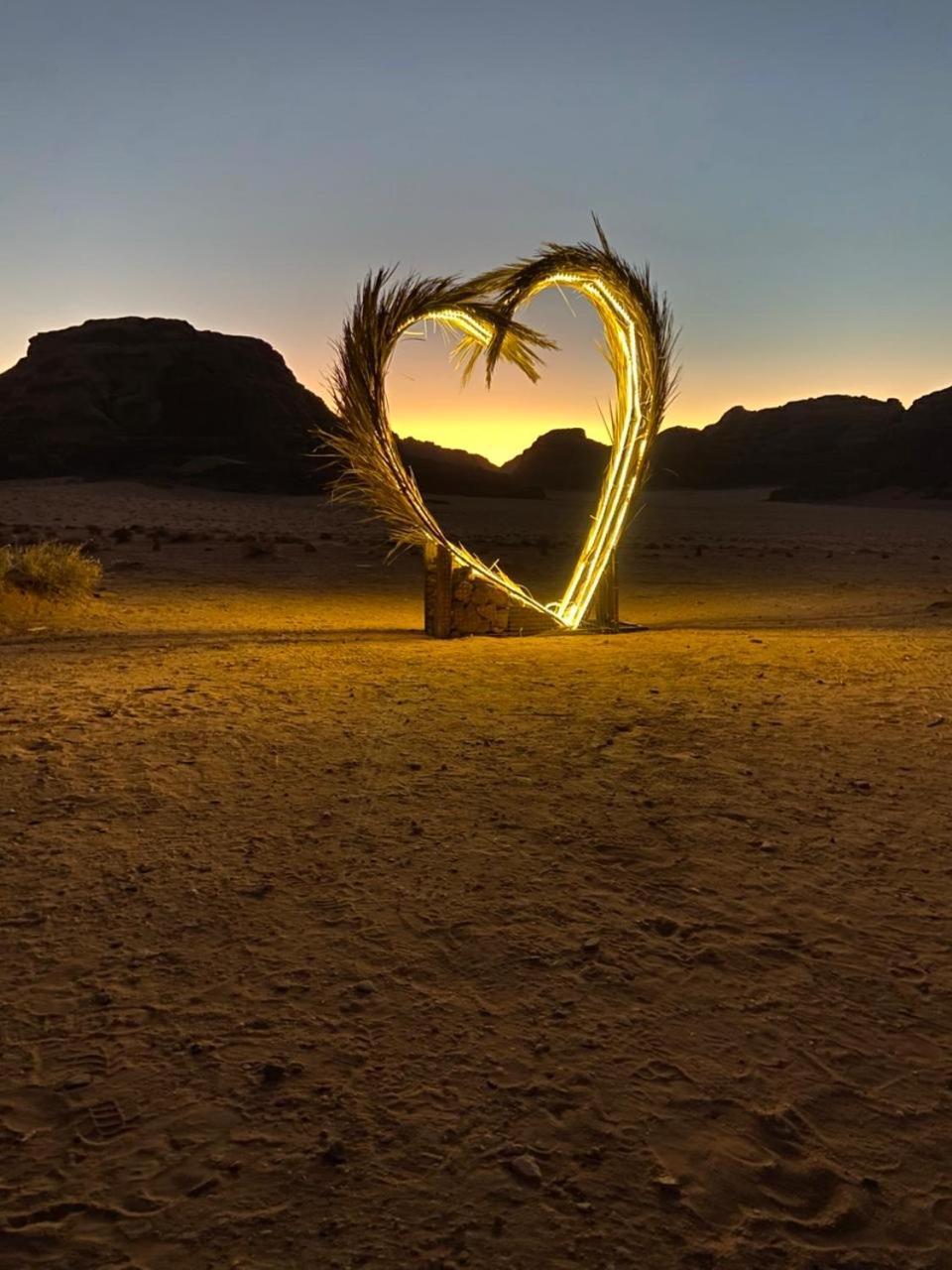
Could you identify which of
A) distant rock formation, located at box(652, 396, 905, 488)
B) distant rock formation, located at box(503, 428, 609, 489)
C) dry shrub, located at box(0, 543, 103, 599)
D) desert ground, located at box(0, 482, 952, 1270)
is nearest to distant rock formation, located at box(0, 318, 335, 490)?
distant rock formation, located at box(503, 428, 609, 489)

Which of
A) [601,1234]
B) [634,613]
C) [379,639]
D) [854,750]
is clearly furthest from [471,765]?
[634,613]

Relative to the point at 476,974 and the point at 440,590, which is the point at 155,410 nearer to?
the point at 440,590

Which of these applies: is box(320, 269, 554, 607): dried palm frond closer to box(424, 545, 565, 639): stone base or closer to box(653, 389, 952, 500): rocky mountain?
box(424, 545, 565, 639): stone base

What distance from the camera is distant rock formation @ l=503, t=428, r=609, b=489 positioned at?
94594 mm

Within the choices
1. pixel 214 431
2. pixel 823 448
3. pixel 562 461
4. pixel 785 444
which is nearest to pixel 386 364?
pixel 214 431

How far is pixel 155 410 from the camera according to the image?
71.0 metres

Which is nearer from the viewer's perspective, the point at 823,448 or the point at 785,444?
the point at 823,448

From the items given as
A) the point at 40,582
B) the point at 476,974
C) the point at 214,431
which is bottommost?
the point at 476,974

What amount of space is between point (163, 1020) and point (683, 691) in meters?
4.60

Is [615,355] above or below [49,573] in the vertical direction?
above

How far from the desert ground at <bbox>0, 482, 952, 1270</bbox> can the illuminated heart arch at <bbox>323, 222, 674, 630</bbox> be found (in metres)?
3.22

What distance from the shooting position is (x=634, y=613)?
42.1ft

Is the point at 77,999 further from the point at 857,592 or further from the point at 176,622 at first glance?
the point at 857,592

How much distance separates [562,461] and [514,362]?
91206 mm
